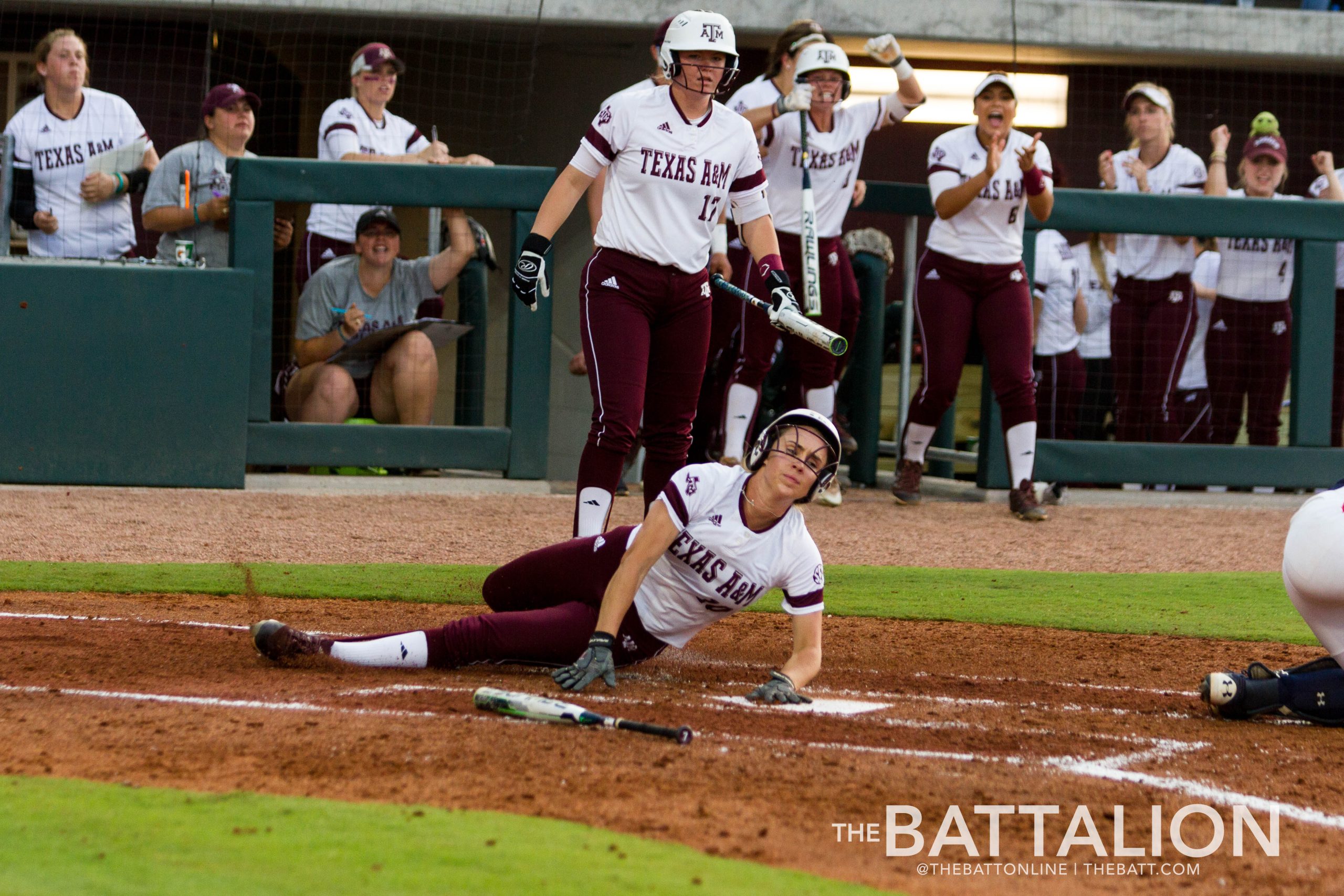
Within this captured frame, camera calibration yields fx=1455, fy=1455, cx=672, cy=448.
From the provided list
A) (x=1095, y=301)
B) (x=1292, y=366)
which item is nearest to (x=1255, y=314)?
(x=1292, y=366)

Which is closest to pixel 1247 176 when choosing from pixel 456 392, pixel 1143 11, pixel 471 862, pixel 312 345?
pixel 1143 11

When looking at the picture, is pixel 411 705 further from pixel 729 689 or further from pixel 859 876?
pixel 859 876

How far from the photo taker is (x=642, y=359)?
5242 mm

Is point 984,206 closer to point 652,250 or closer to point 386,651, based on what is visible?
point 652,250

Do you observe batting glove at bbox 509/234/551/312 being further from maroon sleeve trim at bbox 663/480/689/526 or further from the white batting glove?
the white batting glove

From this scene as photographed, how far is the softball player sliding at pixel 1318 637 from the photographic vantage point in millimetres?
3959

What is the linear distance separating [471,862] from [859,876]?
0.73 meters

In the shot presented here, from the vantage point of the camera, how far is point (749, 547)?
13.8 feet

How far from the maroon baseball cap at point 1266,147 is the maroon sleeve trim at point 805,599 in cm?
A: 654

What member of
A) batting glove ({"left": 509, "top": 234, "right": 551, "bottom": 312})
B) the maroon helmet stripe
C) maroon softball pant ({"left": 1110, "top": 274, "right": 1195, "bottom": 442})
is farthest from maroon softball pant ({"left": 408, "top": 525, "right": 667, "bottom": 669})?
maroon softball pant ({"left": 1110, "top": 274, "right": 1195, "bottom": 442})

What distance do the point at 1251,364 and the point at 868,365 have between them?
2508 mm

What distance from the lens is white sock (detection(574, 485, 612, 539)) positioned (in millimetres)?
5227

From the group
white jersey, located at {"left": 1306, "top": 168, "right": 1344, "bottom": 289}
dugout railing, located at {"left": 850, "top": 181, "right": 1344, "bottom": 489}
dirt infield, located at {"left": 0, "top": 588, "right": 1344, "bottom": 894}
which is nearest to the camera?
dirt infield, located at {"left": 0, "top": 588, "right": 1344, "bottom": 894}

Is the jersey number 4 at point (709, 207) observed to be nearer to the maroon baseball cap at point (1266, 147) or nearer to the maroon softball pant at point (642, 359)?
the maroon softball pant at point (642, 359)
